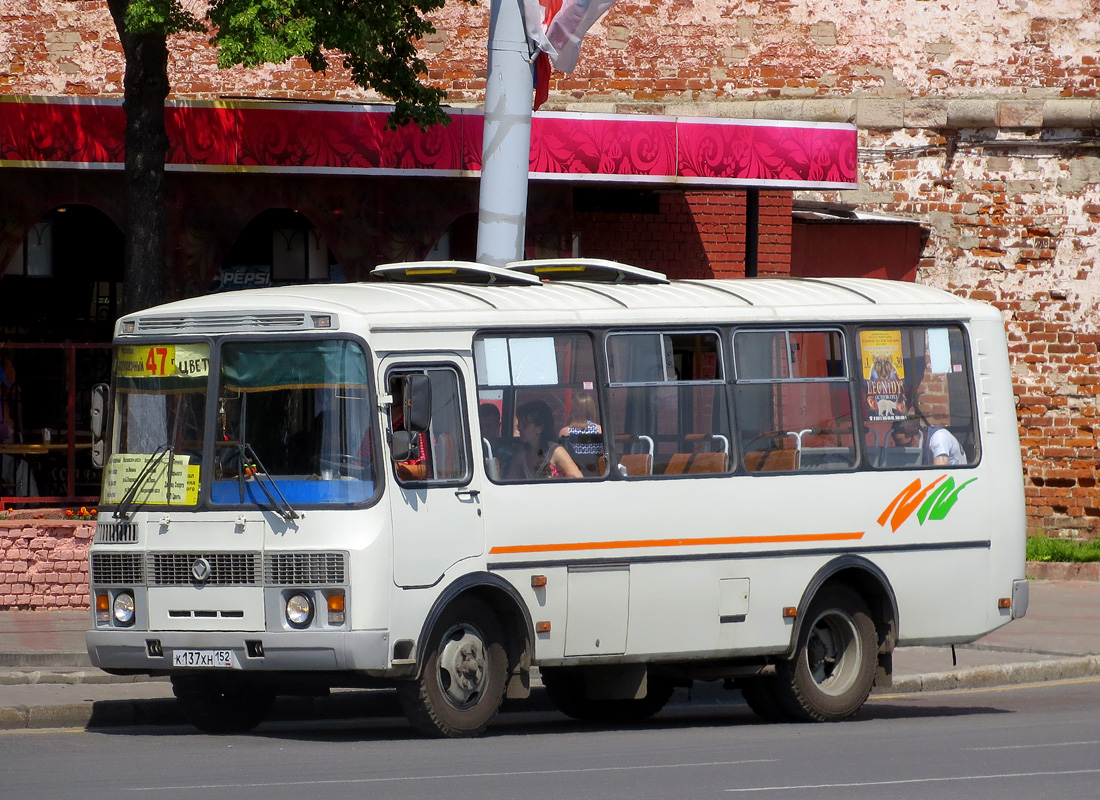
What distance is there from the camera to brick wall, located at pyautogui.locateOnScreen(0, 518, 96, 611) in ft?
51.3

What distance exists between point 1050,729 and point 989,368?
2572mm

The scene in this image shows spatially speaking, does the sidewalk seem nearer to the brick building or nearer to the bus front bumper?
the bus front bumper

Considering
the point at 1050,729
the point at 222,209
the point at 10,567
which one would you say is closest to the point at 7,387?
the point at 10,567

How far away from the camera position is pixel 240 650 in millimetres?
9930

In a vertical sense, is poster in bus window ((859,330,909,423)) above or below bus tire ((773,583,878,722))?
above

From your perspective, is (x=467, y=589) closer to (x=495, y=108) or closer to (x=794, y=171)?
(x=495, y=108)

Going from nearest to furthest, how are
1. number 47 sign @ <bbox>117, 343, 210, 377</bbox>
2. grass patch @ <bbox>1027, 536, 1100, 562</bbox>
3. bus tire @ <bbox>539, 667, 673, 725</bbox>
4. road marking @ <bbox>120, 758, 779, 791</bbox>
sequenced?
road marking @ <bbox>120, 758, 779, 791</bbox>, number 47 sign @ <bbox>117, 343, 210, 377</bbox>, bus tire @ <bbox>539, 667, 673, 725</bbox>, grass patch @ <bbox>1027, 536, 1100, 562</bbox>

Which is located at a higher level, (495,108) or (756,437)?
(495,108)

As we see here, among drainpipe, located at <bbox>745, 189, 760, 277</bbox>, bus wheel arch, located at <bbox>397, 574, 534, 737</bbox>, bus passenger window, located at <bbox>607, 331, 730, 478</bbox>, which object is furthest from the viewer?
drainpipe, located at <bbox>745, 189, 760, 277</bbox>

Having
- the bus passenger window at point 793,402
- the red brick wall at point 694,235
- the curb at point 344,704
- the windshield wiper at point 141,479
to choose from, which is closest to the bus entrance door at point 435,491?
the windshield wiper at point 141,479

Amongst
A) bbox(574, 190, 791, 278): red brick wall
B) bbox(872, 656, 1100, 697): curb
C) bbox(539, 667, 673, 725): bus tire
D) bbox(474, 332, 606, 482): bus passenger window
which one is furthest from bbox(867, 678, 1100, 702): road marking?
bbox(574, 190, 791, 278): red brick wall

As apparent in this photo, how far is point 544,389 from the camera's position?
10906mm

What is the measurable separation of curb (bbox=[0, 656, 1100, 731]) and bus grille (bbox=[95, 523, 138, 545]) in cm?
130

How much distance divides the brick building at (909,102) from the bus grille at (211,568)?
38.5ft
